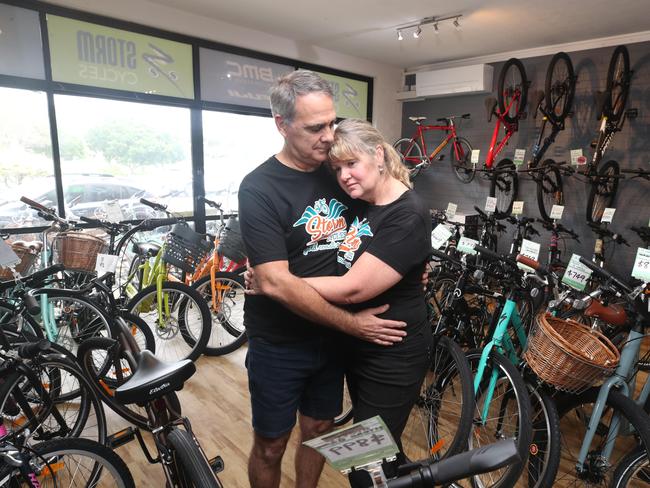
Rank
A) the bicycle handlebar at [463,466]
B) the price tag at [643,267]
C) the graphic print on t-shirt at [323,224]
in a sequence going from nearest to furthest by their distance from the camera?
the bicycle handlebar at [463,466] < the graphic print on t-shirt at [323,224] < the price tag at [643,267]

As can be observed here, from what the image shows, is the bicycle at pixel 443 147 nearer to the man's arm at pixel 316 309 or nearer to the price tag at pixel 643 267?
the price tag at pixel 643 267

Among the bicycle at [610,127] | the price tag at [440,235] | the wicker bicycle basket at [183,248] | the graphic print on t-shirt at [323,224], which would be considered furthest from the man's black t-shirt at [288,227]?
the bicycle at [610,127]

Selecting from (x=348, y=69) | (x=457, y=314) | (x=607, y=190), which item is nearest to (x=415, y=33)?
(x=348, y=69)

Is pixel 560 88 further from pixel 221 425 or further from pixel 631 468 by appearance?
pixel 221 425

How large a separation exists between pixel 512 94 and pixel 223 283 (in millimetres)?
3986

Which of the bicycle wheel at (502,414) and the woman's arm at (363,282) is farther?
the bicycle wheel at (502,414)

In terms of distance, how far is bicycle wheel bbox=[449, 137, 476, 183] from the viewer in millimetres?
5379

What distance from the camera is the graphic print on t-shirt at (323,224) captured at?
1.23 metres

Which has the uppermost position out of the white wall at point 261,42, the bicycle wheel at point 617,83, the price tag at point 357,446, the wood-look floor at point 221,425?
the white wall at point 261,42

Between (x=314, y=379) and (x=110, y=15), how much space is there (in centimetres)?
365

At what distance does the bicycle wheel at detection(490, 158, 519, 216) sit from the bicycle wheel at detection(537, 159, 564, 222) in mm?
334

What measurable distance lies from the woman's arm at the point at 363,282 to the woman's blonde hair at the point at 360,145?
0.97 feet

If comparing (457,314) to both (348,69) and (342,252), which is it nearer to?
(342,252)

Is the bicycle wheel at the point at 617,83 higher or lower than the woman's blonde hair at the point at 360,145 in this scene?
higher
